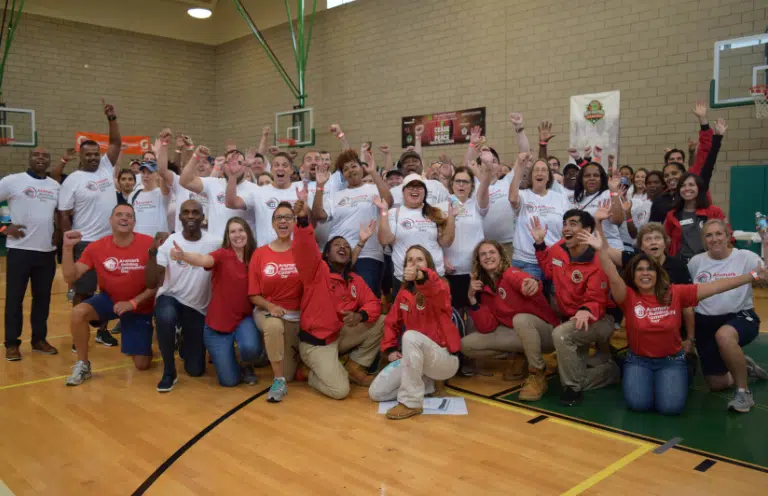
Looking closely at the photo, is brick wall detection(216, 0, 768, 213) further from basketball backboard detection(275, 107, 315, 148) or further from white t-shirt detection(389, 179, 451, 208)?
white t-shirt detection(389, 179, 451, 208)

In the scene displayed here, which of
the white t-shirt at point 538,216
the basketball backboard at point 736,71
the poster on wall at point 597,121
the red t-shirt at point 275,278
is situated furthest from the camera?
the poster on wall at point 597,121

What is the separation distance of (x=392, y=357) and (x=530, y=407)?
3.61 feet

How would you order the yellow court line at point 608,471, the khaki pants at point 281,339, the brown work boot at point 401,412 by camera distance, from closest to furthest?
the yellow court line at point 608,471, the brown work boot at point 401,412, the khaki pants at point 281,339

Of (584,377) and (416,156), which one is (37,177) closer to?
(416,156)

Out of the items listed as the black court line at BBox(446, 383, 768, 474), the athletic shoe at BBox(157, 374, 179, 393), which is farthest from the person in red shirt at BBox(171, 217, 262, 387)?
the black court line at BBox(446, 383, 768, 474)

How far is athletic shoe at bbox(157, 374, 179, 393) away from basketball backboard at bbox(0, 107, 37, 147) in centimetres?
1115

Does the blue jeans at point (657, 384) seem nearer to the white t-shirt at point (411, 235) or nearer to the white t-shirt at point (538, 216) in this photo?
the white t-shirt at point (538, 216)

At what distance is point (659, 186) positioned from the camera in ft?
22.3

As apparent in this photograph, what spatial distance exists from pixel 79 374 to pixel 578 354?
4154 millimetres

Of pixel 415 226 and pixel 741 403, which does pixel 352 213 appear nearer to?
pixel 415 226

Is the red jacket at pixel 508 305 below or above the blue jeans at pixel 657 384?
above

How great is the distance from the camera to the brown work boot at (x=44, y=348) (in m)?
6.27

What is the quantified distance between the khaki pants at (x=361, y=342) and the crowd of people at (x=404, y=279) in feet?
0.04

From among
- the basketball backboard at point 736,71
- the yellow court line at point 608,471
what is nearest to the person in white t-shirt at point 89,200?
the yellow court line at point 608,471
